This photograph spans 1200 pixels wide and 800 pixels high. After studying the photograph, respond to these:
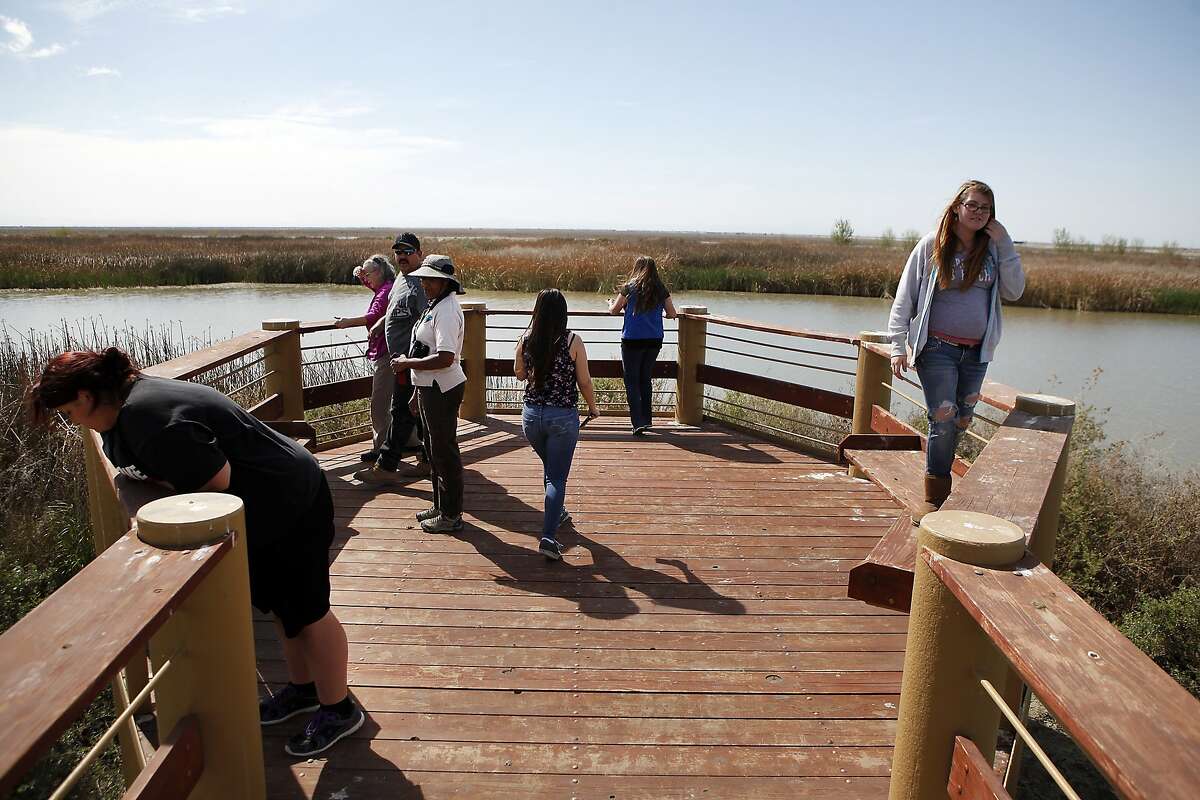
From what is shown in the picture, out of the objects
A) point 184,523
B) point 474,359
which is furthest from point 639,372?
point 184,523

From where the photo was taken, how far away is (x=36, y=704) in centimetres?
104

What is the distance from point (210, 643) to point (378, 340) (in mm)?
3737

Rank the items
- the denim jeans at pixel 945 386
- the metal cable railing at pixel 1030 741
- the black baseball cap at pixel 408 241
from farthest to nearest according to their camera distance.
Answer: the black baseball cap at pixel 408 241 < the denim jeans at pixel 945 386 < the metal cable railing at pixel 1030 741

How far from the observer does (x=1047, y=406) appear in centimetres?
275

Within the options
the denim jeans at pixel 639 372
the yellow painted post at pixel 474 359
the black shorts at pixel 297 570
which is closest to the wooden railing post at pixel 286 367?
the yellow painted post at pixel 474 359

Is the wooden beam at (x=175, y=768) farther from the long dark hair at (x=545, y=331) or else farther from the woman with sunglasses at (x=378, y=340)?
the woman with sunglasses at (x=378, y=340)

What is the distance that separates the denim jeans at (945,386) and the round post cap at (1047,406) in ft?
0.86

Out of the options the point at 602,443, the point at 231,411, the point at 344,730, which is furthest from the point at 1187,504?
the point at 231,411

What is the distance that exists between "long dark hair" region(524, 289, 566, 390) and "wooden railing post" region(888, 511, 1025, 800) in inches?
95.9

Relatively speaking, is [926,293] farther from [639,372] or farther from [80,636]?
[639,372]

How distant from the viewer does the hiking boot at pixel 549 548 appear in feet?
13.2

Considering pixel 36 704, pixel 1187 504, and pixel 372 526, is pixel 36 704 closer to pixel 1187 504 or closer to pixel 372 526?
pixel 372 526

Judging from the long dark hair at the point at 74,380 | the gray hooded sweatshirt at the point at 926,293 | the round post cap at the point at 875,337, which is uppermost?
the gray hooded sweatshirt at the point at 926,293

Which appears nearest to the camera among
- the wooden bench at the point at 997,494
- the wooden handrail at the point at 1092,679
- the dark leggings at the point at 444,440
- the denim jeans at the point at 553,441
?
the wooden handrail at the point at 1092,679
